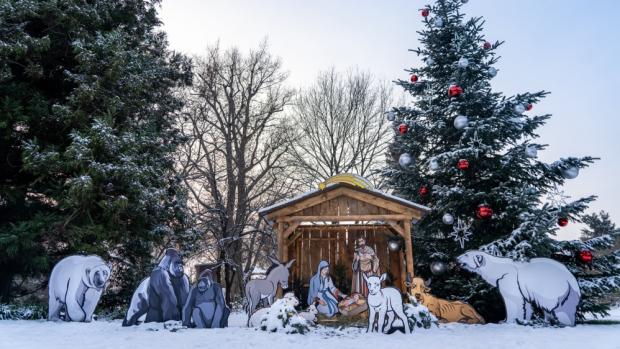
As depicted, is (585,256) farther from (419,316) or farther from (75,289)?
(75,289)

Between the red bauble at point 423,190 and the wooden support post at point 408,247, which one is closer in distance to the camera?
the wooden support post at point 408,247

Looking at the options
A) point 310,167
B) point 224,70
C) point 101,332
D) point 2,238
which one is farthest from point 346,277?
point 224,70

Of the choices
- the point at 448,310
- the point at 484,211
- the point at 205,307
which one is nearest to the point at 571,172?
the point at 484,211

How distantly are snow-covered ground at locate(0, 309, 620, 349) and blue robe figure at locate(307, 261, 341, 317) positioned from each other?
3.20 feet

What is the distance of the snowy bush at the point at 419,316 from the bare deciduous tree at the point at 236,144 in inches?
434

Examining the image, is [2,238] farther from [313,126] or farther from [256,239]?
[313,126]

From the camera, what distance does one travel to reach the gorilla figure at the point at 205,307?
21.7 ft

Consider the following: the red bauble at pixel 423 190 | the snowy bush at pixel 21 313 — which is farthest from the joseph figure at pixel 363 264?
the snowy bush at pixel 21 313

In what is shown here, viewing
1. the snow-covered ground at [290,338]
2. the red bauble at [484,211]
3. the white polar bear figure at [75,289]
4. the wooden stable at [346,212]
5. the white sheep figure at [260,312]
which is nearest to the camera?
the snow-covered ground at [290,338]

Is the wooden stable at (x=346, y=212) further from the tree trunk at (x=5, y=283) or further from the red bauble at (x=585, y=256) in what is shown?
the tree trunk at (x=5, y=283)

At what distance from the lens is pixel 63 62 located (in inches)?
408

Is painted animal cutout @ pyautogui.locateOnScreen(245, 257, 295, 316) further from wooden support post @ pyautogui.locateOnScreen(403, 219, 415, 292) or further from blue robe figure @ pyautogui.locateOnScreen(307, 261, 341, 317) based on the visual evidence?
wooden support post @ pyautogui.locateOnScreen(403, 219, 415, 292)

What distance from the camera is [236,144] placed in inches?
718

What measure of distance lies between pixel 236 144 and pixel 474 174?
12105mm
